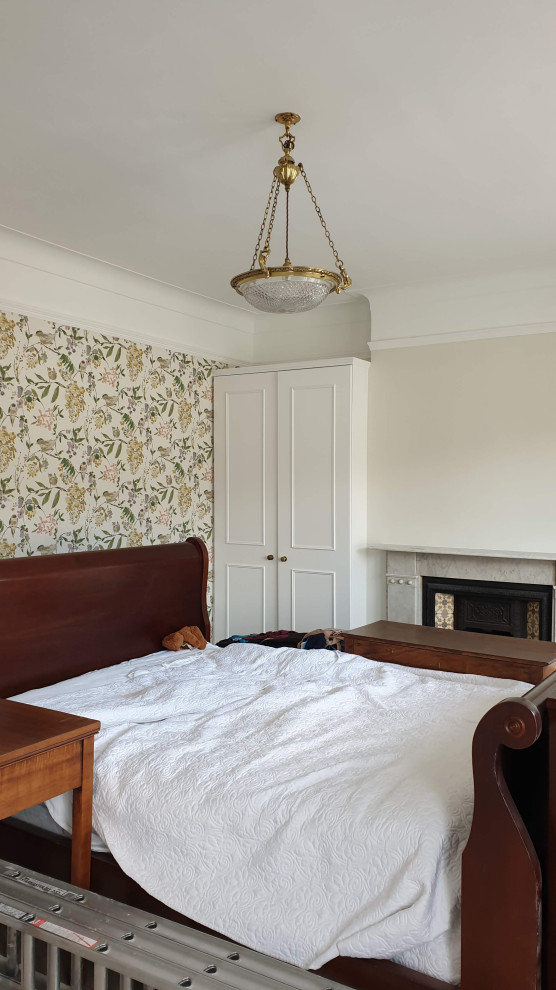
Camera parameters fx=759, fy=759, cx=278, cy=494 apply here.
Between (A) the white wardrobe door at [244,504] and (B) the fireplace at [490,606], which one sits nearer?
(B) the fireplace at [490,606]

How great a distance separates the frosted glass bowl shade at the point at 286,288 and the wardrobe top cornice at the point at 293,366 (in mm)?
2115

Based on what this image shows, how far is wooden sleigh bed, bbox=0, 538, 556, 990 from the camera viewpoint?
1.53 metres

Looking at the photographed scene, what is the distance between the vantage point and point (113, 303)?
14.7ft

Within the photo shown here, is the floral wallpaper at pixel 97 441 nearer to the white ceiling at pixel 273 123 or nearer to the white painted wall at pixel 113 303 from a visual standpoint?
the white painted wall at pixel 113 303

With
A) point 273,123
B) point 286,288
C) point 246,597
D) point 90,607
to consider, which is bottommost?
point 246,597

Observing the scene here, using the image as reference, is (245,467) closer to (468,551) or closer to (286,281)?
(468,551)

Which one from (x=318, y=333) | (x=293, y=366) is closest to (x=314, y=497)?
(x=293, y=366)

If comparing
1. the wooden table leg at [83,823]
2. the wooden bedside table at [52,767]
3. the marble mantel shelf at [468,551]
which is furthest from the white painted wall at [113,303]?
the wooden table leg at [83,823]

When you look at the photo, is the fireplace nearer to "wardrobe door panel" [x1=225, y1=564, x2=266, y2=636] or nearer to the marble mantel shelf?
the marble mantel shelf

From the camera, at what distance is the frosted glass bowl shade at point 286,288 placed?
249 cm

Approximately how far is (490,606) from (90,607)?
247cm

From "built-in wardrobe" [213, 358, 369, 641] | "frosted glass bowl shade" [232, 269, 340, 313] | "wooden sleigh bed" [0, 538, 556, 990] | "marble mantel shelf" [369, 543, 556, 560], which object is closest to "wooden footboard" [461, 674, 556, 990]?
"wooden sleigh bed" [0, 538, 556, 990]

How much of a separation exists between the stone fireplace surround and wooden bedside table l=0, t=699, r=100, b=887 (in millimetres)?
3004

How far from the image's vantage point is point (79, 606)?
3.35 m
